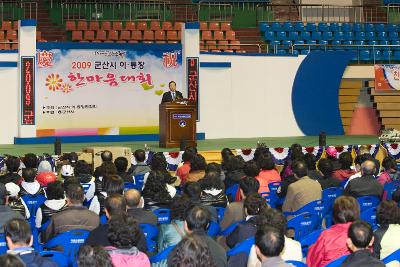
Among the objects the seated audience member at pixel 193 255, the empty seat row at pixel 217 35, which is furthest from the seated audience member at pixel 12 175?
A: the empty seat row at pixel 217 35

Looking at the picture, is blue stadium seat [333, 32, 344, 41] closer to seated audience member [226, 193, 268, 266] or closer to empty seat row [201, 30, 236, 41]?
empty seat row [201, 30, 236, 41]

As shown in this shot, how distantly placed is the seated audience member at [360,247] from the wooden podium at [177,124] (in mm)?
11302

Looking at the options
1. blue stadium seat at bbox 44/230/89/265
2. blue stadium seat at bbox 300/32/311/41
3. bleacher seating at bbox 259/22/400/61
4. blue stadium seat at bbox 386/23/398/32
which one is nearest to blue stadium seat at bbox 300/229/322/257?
blue stadium seat at bbox 44/230/89/265

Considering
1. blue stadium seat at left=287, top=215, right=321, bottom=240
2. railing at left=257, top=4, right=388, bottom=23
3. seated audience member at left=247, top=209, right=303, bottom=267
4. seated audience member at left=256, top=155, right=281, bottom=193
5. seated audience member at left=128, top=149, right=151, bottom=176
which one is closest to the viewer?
seated audience member at left=247, top=209, right=303, bottom=267

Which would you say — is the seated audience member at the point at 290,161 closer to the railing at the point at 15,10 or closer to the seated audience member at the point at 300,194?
the seated audience member at the point at 300,194

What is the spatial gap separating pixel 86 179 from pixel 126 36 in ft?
40.7

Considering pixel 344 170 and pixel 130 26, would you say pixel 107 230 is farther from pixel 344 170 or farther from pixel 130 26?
pixel 130 26

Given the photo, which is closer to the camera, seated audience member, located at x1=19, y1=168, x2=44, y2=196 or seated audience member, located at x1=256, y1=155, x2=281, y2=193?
seated audience member, located at x1=19, y1=168, x2=44, y2=196

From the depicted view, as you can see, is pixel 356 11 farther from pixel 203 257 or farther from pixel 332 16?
pixel 203 257

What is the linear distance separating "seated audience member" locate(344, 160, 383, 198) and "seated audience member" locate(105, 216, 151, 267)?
4.12 metres

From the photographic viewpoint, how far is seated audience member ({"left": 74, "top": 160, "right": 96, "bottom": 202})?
8859 millimetres

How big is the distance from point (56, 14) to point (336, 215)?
58.2ft

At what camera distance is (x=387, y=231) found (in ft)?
19.7

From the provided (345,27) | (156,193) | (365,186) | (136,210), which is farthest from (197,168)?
(345,27)
